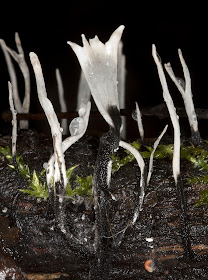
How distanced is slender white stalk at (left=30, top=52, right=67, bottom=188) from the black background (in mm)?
2025

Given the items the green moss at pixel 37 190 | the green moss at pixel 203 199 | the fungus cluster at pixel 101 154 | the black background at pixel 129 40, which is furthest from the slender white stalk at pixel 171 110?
the black background at pixel 129 40

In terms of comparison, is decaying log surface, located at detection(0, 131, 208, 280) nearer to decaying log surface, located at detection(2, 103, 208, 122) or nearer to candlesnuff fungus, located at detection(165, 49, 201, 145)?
candlesnuff fungus, located at detection(165, 49, 201, 145)

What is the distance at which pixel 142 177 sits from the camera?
154cm

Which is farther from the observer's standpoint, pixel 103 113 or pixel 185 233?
pixel 185 233

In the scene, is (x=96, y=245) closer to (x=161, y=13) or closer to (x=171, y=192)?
(x=171, y=192)

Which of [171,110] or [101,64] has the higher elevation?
[101,64]

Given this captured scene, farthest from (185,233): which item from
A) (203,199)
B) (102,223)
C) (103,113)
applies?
(103,113)

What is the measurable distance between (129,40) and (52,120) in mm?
2391

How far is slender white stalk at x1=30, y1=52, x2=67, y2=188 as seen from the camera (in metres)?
1.37

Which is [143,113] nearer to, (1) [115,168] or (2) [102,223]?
(1) [115,168]

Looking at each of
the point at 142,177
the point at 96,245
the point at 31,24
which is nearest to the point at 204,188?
the point at 142,177

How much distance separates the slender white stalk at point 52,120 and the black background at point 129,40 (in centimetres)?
203

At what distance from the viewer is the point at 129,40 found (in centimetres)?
363

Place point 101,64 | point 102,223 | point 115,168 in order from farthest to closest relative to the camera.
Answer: point 115,168, point 102,223, point 101,64
